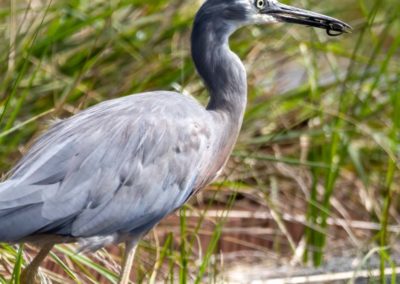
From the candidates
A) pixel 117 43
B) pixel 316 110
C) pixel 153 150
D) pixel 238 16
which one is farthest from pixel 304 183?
pixel 153 150

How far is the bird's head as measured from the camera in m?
4.46

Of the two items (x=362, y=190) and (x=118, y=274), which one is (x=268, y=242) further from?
(x=118, y=274)

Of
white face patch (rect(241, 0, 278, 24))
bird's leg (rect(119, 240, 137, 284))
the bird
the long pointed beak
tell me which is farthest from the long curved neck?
bird's leg (rect(119, 240, 137, 284))

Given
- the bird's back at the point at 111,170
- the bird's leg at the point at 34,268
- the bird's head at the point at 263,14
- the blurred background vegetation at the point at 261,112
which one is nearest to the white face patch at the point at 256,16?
the bird's head at the point at 263,14

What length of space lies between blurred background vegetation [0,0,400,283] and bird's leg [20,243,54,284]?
2.62 ft

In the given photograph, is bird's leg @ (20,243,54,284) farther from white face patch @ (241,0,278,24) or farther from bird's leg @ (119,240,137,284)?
white face patch @ (241,0,278,24)

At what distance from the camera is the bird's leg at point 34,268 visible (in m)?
4.00

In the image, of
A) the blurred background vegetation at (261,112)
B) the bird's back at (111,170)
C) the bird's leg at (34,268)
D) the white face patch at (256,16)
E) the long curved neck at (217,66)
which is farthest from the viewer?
the blurred background vegetation at (261,112)

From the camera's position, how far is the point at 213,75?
4406 mm

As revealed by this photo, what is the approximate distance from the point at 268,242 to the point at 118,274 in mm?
1555

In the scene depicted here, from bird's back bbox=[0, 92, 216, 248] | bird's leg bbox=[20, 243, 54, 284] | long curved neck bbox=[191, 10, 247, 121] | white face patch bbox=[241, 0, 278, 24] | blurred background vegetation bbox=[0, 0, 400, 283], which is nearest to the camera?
bird's back bbox=[0, 92, 216, 248]

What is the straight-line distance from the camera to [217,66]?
14.4 feet

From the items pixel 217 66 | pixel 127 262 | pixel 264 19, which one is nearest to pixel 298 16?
pixel 264 19

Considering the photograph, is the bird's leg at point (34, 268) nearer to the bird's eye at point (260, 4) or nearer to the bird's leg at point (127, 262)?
the bird's leg at point (127, 262)
